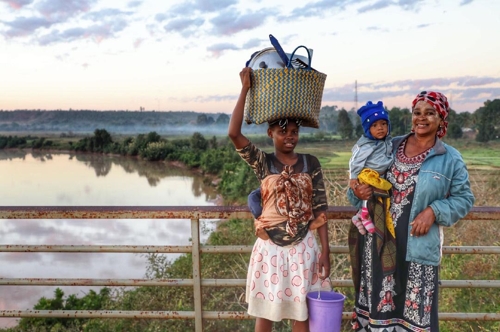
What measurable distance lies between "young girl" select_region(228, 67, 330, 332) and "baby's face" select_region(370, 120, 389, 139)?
35cm

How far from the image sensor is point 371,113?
2.04m

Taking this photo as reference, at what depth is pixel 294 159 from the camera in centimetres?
220

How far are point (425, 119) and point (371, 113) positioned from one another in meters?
0.23

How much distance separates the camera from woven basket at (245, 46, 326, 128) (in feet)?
6.49

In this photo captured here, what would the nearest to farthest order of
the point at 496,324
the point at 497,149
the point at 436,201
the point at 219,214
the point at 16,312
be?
the point at 436,201 → the point at 219,214 → the point at 16,312 → the point at 496,324 → the point at 497,149

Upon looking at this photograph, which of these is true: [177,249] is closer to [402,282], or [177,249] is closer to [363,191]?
[363,191]

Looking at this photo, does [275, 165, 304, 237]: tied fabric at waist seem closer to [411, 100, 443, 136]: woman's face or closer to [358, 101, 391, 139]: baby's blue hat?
[358, 101, 391, 139]: baby's blue hat

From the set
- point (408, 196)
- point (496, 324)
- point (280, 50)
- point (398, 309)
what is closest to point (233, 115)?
point (280, 50)

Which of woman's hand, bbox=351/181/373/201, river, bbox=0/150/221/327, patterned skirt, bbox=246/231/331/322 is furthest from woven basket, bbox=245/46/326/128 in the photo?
river, bbox=0/150/221/327

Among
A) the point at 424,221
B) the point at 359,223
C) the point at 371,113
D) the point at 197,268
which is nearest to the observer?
the point at 424,221

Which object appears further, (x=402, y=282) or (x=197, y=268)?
(x=197, y=268)

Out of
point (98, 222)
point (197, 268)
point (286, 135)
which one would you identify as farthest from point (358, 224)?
point (98, 222)

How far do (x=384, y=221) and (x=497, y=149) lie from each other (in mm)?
20301

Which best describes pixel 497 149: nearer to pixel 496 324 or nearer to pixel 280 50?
pixel 496 324
